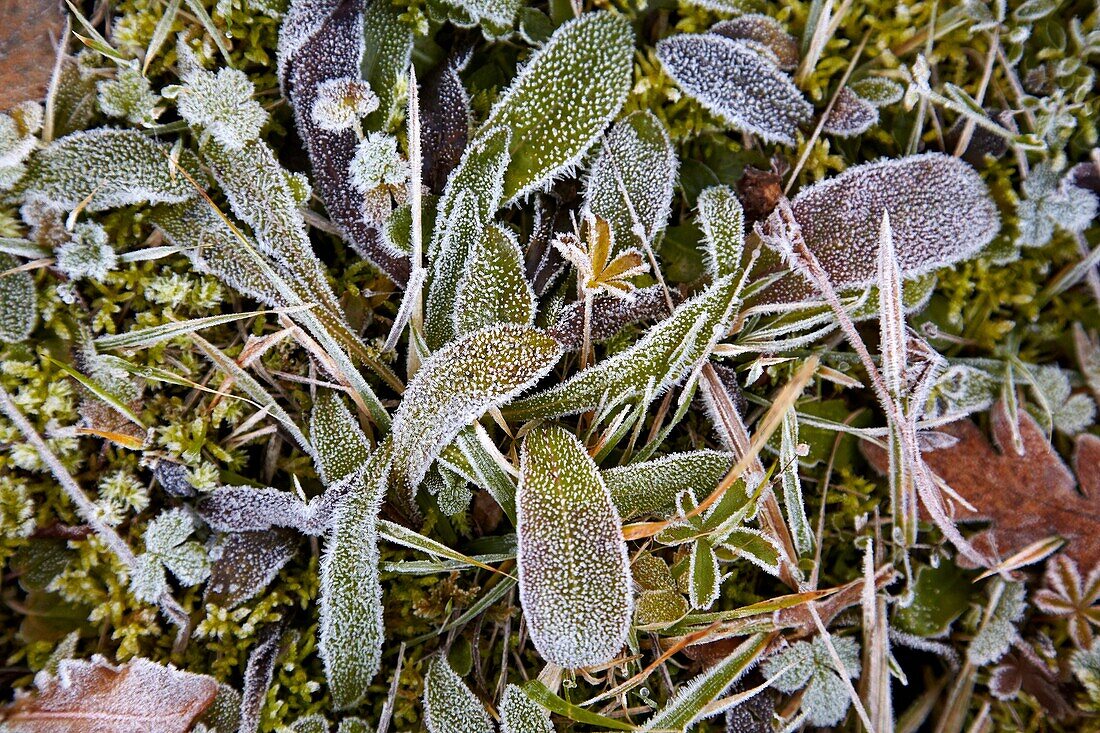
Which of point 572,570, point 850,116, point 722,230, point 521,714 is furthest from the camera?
point 850,116

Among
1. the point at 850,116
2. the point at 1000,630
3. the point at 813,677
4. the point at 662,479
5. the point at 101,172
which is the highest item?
the point at 101,172

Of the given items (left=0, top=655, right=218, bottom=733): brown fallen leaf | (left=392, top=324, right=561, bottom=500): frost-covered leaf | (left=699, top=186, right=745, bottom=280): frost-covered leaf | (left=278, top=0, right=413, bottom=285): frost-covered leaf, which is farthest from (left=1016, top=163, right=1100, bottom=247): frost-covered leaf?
(left=0, top=655, right=218, bottom=733): brown fallen leaf

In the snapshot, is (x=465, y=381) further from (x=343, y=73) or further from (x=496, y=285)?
(x=343, y=73)

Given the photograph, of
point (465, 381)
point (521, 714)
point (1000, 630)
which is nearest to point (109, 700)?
point (521, 714)

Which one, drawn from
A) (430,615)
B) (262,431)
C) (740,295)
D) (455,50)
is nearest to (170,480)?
(262,431)

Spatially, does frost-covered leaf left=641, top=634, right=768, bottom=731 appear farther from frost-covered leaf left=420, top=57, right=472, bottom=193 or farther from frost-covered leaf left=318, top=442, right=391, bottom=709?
frost-covered leaf left=420, top=57, right=472, bottom=193

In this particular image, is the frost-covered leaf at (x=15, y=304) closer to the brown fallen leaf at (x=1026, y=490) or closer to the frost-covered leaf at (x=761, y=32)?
the frost-covered leaf at (x=761, y=32)
